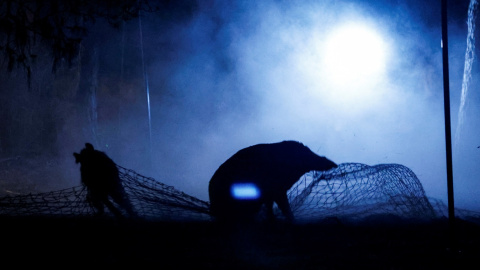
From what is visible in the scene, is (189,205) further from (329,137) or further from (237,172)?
(329,137)

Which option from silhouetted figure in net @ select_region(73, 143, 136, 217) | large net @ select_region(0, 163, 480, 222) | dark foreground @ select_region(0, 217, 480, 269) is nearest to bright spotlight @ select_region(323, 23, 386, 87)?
large net @ select_region(0, 163, 480, 222)

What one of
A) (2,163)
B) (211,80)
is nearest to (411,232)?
(211,80)

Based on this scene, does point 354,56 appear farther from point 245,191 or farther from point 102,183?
point 102,183

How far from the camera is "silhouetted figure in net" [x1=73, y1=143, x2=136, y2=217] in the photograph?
20.6ft

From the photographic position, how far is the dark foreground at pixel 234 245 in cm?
421

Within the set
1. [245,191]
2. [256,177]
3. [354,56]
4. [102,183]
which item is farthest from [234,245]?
[354,56]

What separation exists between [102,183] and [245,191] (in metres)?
2.51

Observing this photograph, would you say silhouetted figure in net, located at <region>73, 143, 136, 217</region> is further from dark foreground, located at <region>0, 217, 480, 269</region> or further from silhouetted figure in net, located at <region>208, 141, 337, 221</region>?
silhouetted figure in net, located at <region>208, 141, 337, 221</region>

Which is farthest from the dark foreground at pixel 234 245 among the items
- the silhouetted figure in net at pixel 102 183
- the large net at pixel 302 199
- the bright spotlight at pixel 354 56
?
the bright spotlight at pixel 354 56

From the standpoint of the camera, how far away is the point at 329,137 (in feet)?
44.3

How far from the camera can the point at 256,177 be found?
518 centimetres

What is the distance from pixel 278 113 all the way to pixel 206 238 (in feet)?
28.7

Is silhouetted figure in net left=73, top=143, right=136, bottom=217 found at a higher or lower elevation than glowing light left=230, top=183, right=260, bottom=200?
higher

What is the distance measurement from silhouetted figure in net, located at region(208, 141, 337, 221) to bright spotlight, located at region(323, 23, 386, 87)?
296 inches
